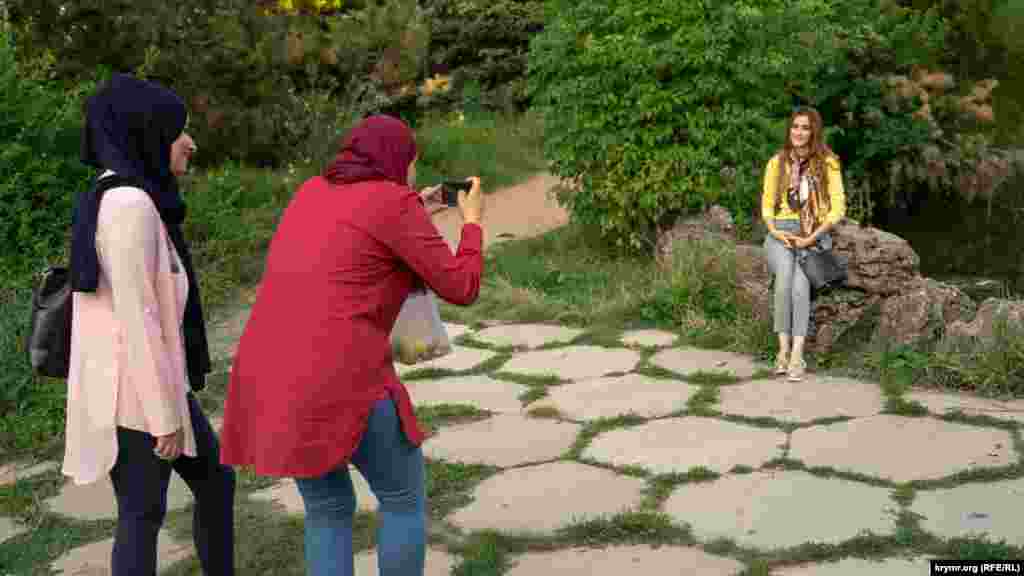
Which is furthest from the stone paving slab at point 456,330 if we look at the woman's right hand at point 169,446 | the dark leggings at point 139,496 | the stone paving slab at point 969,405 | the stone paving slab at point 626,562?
the woman's right hand at point 169,446

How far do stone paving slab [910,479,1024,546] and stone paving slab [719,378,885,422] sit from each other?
909 millimetres

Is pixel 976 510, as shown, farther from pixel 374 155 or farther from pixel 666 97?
pixel 666 97

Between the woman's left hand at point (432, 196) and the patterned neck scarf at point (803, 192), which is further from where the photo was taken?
the patterned neck scarf at point (803, 192)

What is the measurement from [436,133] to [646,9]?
4.60m

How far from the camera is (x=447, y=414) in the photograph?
5.50 m

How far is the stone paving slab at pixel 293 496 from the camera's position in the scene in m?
4.45

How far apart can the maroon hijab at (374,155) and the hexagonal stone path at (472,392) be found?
2.65 m

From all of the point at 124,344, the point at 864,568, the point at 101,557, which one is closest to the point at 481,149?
the point at 101,557

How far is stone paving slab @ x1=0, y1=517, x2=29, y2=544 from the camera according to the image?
4.54 meters

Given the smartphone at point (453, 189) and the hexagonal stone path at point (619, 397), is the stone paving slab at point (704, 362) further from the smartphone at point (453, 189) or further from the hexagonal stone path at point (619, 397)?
the smartphone at point (453, 189)

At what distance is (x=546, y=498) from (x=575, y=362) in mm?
1803

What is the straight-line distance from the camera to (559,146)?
8.19 metres

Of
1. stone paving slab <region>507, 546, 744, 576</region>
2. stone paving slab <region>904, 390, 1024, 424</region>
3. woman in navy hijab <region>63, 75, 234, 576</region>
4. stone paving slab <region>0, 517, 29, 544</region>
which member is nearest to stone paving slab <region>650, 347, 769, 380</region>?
stone paving slab <region>904, 390, 1024, 424</region>

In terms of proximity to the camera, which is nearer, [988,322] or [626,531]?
[626,531]
